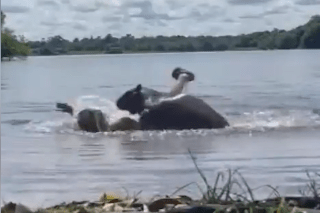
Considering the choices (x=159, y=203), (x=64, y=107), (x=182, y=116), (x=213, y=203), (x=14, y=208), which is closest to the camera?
(x=213, y=203)

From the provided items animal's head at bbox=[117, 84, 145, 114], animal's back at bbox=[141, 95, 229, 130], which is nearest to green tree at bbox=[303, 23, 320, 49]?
animal's back at bbox=[141, 95, 229, 130]

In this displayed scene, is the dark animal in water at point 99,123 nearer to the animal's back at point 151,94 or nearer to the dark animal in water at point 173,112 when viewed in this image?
the dark animal in water at point 173,112

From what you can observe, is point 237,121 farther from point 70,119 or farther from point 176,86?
point 70,119

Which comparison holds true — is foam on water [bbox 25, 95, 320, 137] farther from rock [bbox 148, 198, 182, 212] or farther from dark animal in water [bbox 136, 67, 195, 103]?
rock [bbox 148, 198, 182, 212]

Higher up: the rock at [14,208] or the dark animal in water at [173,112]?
the dark animal in water at [173,112]

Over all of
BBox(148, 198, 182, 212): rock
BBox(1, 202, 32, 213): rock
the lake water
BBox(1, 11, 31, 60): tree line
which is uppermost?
BBox(1, 11, 31, 60): tree line

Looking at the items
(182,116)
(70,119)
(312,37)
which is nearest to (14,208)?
(70,119)

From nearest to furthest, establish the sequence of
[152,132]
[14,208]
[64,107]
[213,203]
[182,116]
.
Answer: [213,203] < [14,208] < [64,107] < [152,132] < [182,116]

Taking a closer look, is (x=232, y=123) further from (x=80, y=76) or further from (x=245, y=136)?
(x=80, y=76)

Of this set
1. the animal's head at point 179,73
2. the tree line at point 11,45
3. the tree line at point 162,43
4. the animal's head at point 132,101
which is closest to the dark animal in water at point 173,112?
the animal's head at point 132,101
